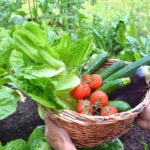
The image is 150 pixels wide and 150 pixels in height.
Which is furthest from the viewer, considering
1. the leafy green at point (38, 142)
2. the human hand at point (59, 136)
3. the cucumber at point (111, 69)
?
the leafy green at point (38, 142)

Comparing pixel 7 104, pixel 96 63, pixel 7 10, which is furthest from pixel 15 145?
pixel 7 10

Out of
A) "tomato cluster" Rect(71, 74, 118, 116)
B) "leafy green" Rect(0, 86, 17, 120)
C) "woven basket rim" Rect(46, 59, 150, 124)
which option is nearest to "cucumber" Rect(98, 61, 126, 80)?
"tomato cluster" Rect(71, 74, 118, 116)

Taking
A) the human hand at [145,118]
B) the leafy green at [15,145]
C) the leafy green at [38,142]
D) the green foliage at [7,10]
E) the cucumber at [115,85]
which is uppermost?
the cucumber at [115,85]

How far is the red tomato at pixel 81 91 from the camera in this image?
135 centimetres

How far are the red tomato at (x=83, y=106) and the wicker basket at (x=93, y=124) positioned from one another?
37 mm

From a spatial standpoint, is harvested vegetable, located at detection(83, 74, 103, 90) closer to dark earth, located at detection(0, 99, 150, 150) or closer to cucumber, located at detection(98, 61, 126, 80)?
cucumber, located at detection(98, 61, 126, 80)

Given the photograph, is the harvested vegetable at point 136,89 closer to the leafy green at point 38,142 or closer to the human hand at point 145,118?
the human hand at point 145,118

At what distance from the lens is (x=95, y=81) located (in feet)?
4.59

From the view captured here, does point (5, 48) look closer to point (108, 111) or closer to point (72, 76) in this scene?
point (72, 76)

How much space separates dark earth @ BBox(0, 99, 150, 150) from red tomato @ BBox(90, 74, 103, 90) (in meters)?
0.82

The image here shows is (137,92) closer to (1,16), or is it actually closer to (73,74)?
(73,74)

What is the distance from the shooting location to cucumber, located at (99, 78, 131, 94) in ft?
4.57

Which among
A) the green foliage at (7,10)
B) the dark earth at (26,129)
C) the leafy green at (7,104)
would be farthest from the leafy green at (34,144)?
the green foliage at (7,10)

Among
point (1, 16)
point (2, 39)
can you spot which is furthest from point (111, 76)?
point (1, 16)
